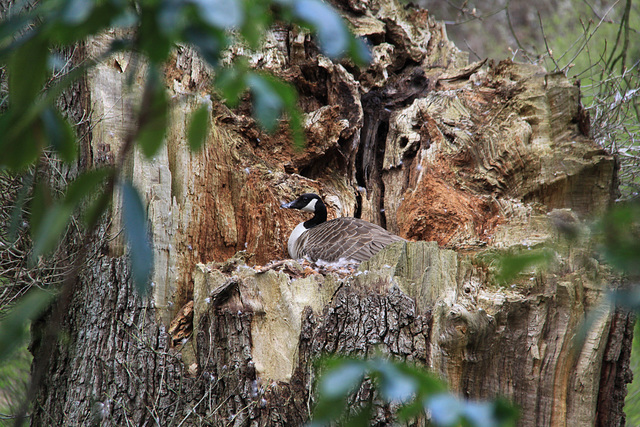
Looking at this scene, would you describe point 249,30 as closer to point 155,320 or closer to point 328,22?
point 328,22

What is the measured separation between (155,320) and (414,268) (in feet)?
5.90

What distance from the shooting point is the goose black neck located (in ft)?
17.8

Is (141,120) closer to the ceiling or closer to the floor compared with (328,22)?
closer to the floor

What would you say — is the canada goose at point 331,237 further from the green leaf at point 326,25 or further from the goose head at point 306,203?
the green leaf at point 326,25

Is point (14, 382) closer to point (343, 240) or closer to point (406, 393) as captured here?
point (343, 240)

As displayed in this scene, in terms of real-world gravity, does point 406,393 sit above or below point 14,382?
above

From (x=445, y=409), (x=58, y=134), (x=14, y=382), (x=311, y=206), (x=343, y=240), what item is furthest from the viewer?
(x=14, y=382)

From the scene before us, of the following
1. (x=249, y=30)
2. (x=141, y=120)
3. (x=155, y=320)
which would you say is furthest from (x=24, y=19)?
(x=155, y=320)

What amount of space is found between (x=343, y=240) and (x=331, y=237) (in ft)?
0.54

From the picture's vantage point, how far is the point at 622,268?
100 cm

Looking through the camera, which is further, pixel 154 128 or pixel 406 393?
pixel 154 128

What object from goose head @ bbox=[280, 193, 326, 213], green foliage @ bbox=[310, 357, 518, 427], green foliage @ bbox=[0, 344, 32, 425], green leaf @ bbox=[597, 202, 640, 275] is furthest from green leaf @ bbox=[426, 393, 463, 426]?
green foliage @ bbox=[0, 344, 32, 425]

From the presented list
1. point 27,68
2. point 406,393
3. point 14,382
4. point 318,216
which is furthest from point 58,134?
point 14,382

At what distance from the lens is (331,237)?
500 cm
